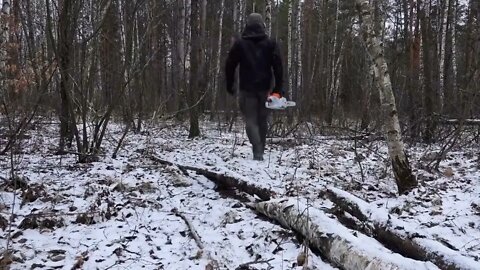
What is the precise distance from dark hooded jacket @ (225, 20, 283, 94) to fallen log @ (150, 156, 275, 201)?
5.06ft

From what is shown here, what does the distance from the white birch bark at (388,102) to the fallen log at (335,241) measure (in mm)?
1597

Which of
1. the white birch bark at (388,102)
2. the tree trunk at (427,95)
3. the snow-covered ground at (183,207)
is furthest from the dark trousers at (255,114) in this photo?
the tree trunk at (427,95)

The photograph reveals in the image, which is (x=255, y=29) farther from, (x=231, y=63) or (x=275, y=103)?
(x=275, y=103)

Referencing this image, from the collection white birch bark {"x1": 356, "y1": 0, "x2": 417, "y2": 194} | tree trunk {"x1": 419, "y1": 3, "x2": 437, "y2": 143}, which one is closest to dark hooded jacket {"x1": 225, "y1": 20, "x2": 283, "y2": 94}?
white birch bark {"x1": 356, "y1": 0, "x2": 417, "y2": 194}

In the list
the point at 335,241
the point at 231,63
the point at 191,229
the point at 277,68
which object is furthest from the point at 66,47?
the point at 335,241

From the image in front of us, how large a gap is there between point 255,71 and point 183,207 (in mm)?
2700

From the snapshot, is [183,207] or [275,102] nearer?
[183,207]

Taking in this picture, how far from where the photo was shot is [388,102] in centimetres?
465

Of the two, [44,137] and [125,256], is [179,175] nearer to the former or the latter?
[125,256]

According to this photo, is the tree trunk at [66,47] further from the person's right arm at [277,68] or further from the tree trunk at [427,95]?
the tree trunk at [427,95]

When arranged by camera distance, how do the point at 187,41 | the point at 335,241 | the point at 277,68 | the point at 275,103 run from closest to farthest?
the point at 335,241 < the point at 275,103 < the point at 277,68 < the point at 187,41

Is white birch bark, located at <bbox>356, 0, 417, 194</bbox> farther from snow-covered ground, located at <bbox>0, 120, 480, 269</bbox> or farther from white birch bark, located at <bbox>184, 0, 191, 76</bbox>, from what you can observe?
white birch bark, located at <bbox>184, 0, 191, 76</bbox>

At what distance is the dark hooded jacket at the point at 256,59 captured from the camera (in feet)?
20.7

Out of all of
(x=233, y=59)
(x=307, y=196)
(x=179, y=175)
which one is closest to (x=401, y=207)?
(x=307, y=196)
